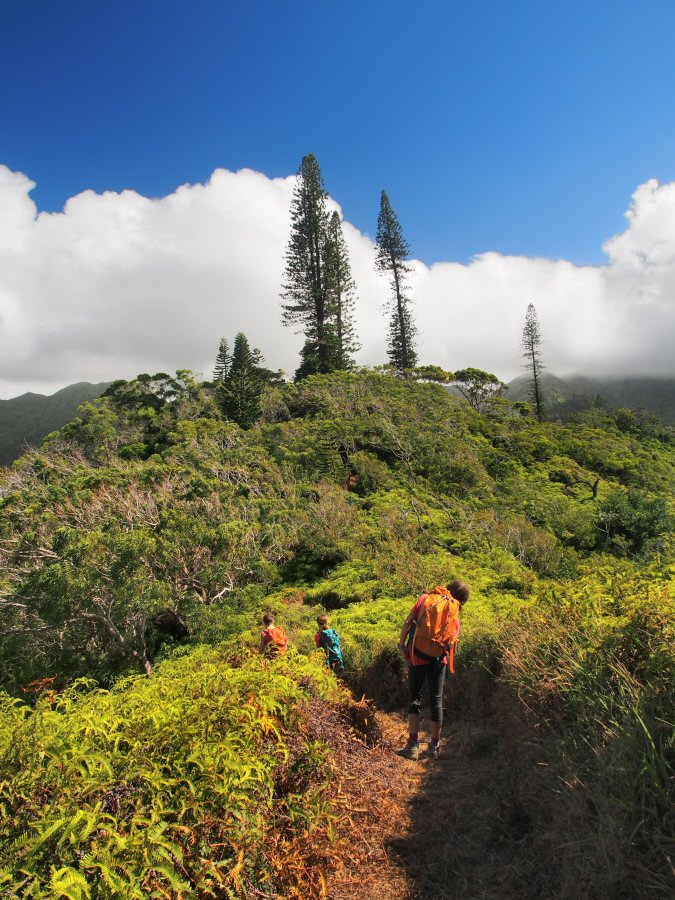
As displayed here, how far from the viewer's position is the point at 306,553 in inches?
517

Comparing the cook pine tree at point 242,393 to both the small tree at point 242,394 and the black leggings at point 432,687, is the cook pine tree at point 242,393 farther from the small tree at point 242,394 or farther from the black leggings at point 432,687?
Result: the black leggings at point 432,687

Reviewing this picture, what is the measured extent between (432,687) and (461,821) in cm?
102

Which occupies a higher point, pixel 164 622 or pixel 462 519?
pixel 462 519

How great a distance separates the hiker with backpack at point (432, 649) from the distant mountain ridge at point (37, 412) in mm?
117955

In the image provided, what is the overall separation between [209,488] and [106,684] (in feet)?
18.6

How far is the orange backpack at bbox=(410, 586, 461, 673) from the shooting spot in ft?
12.3

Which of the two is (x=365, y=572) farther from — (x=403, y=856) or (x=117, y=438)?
(x=117, y=438)

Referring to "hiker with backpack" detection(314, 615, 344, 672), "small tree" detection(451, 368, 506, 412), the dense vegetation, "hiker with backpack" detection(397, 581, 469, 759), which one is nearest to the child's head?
"hiker with backpack" detection(397, 581, 469, 759)

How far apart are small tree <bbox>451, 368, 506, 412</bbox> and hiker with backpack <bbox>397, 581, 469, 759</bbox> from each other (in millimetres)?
26505

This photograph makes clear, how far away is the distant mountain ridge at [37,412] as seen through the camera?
11425 centimetres

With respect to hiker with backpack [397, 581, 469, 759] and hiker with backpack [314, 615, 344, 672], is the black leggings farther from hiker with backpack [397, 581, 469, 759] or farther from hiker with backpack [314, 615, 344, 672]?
hiker with backpack [314, 615, 344, 672]

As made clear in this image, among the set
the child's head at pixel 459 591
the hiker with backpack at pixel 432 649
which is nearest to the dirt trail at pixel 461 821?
the hiker with backpack at pixel 432 649

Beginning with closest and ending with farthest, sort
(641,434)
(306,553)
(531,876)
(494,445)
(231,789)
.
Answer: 1. (231,789)
2. (531,876)
3. (306,553)
4. (494,445)
5. (641,434)

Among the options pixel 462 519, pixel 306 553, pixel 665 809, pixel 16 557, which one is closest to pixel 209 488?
pixel 306 553
